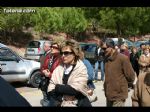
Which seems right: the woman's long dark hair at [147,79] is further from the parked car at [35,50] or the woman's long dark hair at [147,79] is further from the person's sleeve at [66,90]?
the parked car at [35,50]

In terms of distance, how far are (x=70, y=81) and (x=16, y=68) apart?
9.36 meters

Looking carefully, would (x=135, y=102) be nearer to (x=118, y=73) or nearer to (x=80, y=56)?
(x=80, y=56)

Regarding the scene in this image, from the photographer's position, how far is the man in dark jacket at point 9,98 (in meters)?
2.05

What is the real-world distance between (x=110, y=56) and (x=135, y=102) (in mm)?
2149

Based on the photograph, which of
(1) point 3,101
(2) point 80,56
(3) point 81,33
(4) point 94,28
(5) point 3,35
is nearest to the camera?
(1) point 3,101

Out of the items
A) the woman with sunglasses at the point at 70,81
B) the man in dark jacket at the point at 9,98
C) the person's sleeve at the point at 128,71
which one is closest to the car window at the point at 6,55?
the person's sleeve at the point at 128,71

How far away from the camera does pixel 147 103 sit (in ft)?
13.4

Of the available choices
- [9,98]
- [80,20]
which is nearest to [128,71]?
[9,98]

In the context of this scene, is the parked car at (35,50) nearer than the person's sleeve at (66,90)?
No

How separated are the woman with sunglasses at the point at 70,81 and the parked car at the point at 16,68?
8.74 metres

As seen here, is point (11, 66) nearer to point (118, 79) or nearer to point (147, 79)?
point (118, 79)

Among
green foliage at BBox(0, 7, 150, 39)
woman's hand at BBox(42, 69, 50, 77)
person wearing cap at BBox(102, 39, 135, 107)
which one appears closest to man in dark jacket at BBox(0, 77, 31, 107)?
person wearing cap at BBox(102, 39, 135, 107)

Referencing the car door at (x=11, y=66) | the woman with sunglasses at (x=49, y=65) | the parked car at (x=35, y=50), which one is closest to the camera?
the woman with sunglasses at (x=49, y=65)
